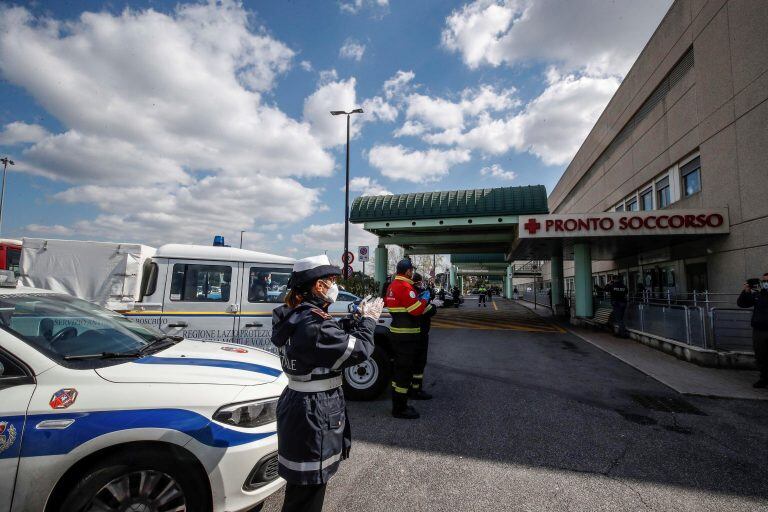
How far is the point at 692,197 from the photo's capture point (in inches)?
462

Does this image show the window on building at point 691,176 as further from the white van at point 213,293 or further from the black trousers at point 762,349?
the white van at point 213,293

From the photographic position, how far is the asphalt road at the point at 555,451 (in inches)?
110

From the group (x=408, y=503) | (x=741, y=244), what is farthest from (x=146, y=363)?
(x=741, y=244)

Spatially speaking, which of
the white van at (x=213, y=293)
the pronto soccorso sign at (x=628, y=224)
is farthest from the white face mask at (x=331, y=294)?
the pronto soccorso sign at (x=628, y=224)

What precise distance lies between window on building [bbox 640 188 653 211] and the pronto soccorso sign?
394 cm

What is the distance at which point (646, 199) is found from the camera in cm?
1512

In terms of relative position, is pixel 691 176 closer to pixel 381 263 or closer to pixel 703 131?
pixel 703 131

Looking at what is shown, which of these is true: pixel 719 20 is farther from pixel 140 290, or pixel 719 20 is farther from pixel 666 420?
pixel 140 290

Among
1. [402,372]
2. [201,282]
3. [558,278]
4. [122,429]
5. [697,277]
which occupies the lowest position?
[402,372]

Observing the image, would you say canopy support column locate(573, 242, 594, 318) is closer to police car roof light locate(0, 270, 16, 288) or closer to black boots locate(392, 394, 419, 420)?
black boots locate(392, 394, 419, 420)

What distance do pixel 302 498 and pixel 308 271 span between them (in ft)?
3.92

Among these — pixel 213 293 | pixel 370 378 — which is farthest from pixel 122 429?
pixel 370 378

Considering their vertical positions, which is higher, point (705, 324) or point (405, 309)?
point (405, 309)

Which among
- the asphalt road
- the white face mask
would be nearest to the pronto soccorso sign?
the asphalt road
